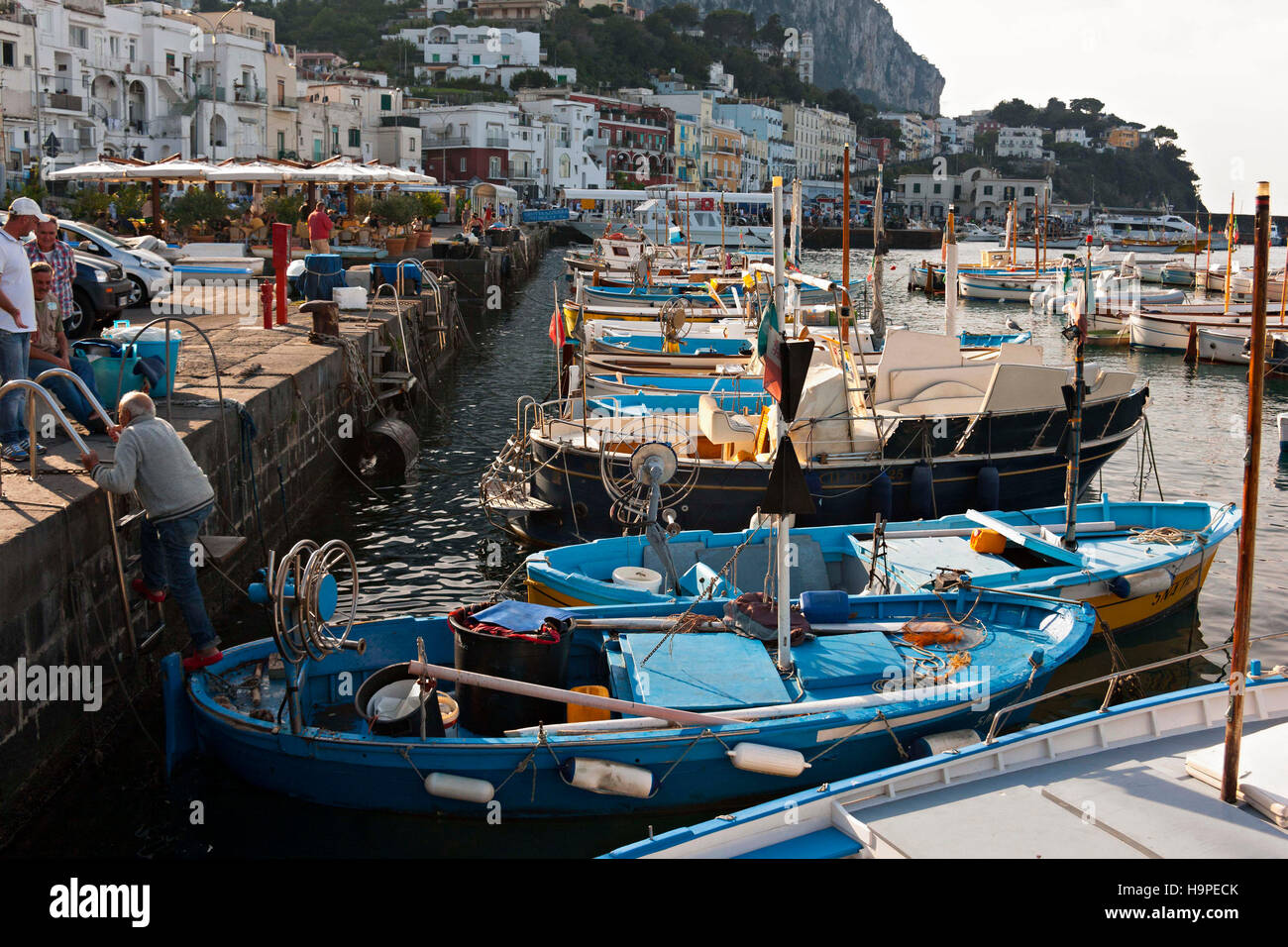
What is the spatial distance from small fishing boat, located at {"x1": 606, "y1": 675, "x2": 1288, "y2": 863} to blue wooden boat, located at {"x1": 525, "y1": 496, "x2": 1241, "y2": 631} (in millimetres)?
3434

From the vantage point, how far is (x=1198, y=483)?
705 inches

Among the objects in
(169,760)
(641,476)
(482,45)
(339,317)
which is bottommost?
(169,760)

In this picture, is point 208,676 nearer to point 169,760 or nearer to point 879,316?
point 169,760

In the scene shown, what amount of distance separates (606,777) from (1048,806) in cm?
266

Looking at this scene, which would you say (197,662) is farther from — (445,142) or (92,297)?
(445,142)

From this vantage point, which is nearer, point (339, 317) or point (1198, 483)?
point (1198, 483)

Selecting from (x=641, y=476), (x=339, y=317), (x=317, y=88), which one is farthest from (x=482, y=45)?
(x=641, y=476)

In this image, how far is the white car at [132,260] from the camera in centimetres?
1942

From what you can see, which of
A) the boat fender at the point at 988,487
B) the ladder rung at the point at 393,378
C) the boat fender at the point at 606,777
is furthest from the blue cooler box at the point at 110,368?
the boat fender at the point at 988,487

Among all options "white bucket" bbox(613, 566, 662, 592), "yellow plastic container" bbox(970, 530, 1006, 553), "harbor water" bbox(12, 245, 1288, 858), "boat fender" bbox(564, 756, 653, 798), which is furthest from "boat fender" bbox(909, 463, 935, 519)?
"boat fender" bbox(564, 756, 653, 798)

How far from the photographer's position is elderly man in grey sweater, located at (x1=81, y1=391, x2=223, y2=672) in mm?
7816

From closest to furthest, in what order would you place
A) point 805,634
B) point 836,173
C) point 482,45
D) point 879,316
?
point 805,634
point 879,316
point 482,45
point 836,173

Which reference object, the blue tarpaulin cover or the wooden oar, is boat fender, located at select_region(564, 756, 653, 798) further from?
the blue tarpaulin cover

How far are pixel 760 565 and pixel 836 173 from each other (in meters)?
152
